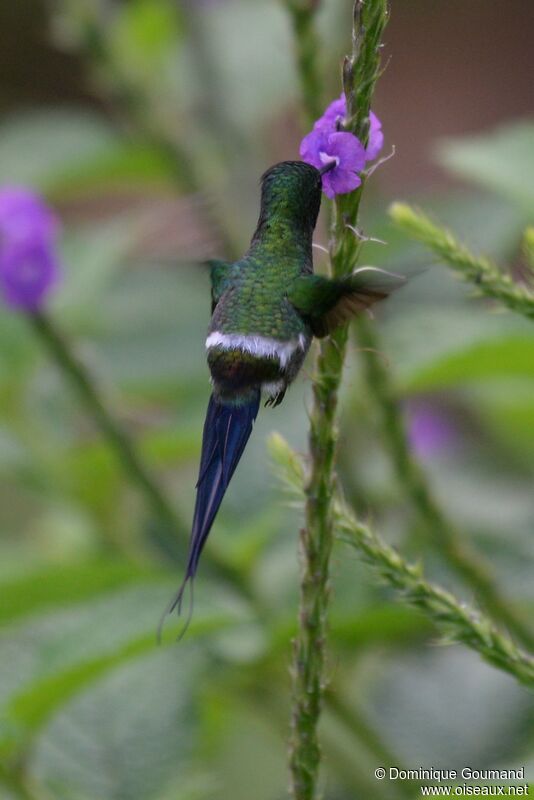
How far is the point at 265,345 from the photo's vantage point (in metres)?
1.25

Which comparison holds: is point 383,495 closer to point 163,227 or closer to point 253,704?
point 253,704

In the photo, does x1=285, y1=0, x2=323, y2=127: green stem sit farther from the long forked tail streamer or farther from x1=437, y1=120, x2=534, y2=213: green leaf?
the long forked tail streamer

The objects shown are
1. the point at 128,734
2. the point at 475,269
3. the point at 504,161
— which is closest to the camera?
the point at 475,269

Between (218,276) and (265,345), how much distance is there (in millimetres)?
188

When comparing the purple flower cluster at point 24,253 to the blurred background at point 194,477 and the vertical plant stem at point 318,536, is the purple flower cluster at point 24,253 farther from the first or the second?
the vertical plant stem at point 318,536

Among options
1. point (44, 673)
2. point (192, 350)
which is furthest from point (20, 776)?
point (192, 350)

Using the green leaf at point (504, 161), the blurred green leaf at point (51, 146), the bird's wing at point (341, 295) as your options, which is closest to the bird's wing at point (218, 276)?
the bird's wing at point (341, 295)

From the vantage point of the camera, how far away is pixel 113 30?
312 centimetres

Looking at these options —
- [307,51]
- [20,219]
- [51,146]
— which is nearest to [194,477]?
[51,146]

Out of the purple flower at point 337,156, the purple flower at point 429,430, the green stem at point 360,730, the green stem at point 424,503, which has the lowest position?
the purple flower at point 429,430

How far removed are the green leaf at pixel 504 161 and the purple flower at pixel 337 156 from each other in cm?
60

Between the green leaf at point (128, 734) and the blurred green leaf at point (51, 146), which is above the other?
the blurred green leaf at point (51, 146)

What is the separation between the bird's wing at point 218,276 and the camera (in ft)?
4.48

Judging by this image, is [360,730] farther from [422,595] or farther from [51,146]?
[51,146]
